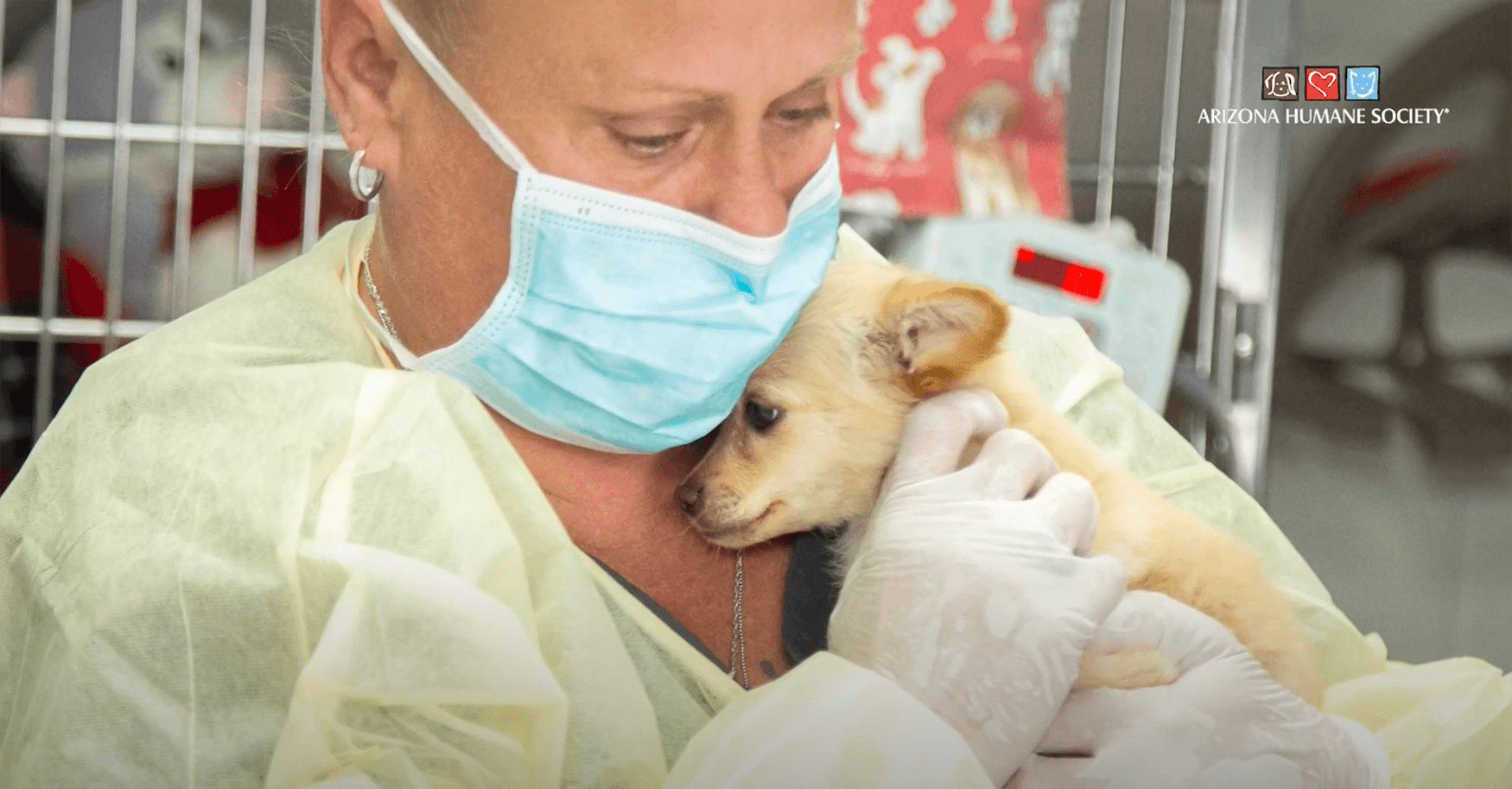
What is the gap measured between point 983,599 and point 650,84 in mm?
440

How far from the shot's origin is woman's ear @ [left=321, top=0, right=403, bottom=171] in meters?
0.94

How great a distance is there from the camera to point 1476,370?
1238 millimetres

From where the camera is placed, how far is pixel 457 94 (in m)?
0.93

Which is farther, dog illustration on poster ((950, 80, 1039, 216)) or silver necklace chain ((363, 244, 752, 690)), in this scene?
dog illustration on poster ((950, 80, 1039, 216))

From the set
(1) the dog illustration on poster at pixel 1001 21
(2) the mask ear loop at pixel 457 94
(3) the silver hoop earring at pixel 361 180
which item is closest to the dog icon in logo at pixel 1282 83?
(1) the dog illustration on poster at pixel 1001 21

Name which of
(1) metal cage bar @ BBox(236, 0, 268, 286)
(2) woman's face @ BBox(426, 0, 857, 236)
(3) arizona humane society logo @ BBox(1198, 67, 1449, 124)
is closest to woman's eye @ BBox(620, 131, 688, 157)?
(2) woman's face @ BBox(426, 0, 857, 236)

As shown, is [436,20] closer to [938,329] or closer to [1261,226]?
[938,329]

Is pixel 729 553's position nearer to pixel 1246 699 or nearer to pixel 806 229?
pixel 806 229

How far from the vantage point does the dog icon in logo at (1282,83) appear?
3.85ft

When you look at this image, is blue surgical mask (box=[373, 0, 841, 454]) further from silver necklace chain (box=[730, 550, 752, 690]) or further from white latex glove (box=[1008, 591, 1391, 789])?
white latex glove (box=[1008, 591, 1391, 789])

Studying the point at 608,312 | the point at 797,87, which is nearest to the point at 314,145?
the point at 608,312

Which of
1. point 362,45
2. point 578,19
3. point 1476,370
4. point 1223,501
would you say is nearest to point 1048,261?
point 1223,501

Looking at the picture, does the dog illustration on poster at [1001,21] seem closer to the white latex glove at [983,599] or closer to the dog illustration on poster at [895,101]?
the dog illustration on poster at [895,101]

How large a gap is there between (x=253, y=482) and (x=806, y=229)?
463mm
